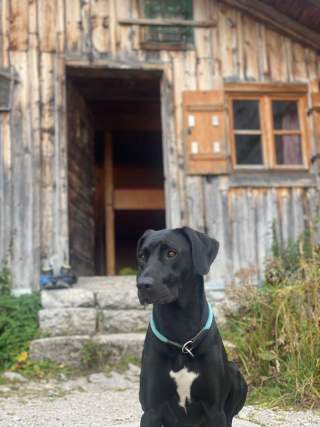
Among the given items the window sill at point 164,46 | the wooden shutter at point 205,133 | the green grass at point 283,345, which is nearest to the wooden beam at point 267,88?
the wooden shutter at point 205,133

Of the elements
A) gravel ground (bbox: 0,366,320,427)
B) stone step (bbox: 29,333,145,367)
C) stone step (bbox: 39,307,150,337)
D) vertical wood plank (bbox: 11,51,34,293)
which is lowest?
gravel ground (bbox: 0,366,320,427)

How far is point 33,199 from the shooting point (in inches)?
297

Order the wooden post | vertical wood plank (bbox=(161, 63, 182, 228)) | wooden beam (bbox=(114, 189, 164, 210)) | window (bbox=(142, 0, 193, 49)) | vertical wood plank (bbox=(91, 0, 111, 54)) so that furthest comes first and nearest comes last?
wooden beam (bbox=(114, 189, 164, 210))
the wooden post
window (bbox=(142, 0, 193, 49))
vertical wood plank (bbox=(91, 0, 111, 54))
vertical wood plank (bbox=(161, 63, 182, 228))

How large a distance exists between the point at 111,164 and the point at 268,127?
4.11 metres

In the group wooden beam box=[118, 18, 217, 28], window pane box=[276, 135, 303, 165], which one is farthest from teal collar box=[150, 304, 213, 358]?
wooden beam box=[118, 18, 217, 28]

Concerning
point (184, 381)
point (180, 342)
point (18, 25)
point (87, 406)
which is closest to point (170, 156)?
point (18, 25)

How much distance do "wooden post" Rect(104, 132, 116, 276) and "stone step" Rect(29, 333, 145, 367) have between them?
4.33m

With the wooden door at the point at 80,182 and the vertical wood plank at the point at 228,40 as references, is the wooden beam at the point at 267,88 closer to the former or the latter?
the vertical wood plank at the point at 228,40

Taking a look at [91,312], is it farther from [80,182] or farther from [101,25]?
[101,25]

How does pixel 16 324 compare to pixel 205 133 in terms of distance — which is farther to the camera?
pixel 205 133

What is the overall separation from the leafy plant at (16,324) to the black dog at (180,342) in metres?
3.61

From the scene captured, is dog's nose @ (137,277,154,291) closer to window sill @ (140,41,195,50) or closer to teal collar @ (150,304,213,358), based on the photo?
teal collar @ (150,304,213,358)

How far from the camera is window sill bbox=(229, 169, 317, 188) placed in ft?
26.2

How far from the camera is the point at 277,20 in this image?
8.34 m
